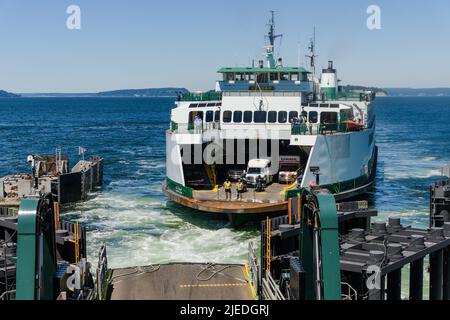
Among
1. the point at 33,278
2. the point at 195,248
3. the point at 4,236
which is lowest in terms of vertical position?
the point at 195,248

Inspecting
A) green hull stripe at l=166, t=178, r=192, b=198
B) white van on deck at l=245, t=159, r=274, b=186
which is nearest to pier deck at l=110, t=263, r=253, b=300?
green hull stripe at l=166, t=178, r=192, b=198

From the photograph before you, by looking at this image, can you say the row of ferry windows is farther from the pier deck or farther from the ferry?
A: the pier deck

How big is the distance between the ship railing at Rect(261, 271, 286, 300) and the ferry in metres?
12.7

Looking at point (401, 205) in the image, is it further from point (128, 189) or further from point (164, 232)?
point (128, 189)

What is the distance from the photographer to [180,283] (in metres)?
19.0

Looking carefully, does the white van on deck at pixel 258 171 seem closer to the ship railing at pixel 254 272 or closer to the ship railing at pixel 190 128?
the ship railing at pixel 190 128

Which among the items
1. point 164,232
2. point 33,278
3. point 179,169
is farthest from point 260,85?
point 33,278

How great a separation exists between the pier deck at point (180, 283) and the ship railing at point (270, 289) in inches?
20.0

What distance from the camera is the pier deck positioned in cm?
1803

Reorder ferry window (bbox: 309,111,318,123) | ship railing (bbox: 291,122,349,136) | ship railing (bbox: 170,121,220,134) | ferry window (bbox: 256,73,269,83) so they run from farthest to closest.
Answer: ferry window (bbox: 256,73,269,83)
ferry window (bbox: 309,111,318,123)
ship railing (bbox: 170,121,220,134)
ship railing (bbox: 291,122,349,136)

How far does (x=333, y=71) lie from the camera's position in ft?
187

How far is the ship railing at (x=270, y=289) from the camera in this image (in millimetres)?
16172

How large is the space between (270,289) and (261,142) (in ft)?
72.4
